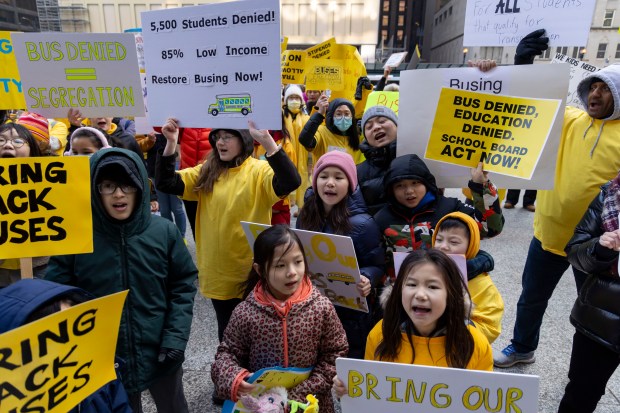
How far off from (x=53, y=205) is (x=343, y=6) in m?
41.4

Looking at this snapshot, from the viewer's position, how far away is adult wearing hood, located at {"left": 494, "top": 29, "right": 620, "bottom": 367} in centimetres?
240

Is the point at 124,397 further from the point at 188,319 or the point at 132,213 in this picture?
the point at 132,213

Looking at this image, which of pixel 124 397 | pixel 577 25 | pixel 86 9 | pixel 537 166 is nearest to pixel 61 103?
pixel 124 397

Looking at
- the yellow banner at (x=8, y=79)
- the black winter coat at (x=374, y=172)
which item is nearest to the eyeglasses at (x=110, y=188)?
the black winter coat at (x=374, y=172)

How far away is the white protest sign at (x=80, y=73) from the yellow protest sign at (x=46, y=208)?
126 cm

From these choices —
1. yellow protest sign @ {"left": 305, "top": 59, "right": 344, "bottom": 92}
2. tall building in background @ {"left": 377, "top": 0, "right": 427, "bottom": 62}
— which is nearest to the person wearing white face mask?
yellow protest sign @ {"left": 305, "top": 59, "right": 344, "bottom": 92}

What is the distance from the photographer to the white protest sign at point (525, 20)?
2.68 meters

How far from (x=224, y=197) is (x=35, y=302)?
4.67 ft

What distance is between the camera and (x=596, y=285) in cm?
195

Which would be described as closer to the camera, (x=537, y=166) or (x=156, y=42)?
(x=537, y=166)

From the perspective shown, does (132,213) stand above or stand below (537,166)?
below

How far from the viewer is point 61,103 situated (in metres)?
2.82

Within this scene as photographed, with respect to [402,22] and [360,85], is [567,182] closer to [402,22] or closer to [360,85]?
[360,85]

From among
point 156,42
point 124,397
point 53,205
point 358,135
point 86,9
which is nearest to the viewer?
point 124,397
